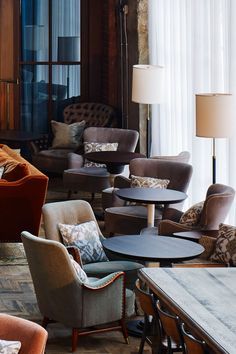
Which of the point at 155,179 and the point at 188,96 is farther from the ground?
the point at 188,96

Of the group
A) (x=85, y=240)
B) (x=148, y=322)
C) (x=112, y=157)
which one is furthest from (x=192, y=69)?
(x=148, y=322)

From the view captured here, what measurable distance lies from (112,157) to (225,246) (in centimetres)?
341

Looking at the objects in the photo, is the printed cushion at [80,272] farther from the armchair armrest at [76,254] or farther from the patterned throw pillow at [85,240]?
the patterned throw pillow at [85,240]

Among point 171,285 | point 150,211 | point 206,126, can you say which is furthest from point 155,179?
point 171,285

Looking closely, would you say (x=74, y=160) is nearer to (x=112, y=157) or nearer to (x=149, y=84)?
(x=112, y=157)

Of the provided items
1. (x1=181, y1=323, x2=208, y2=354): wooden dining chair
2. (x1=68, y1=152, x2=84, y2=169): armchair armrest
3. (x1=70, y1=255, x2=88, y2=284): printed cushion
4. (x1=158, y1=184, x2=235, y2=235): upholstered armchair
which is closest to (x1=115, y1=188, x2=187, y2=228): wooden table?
(x1=158, y1=184, x2=235, y2=235): upholstered armchair

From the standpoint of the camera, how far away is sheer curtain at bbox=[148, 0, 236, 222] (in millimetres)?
8961

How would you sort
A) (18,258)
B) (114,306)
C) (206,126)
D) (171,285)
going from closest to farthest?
(171,285) < (114,306) < (206,126) < (18,258)

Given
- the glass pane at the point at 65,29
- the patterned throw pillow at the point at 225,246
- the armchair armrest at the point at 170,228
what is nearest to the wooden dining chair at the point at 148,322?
the patterned throw pillow at the point at 225,246

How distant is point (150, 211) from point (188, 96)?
198cm

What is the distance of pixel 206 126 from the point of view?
26.6ft

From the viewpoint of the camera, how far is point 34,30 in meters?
13.6

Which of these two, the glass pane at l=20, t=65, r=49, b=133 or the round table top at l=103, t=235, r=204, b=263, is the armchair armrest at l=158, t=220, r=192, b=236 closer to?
the round table top at l=103, t=235, r=204, b=263

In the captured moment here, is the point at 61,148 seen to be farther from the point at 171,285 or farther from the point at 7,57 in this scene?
the point at 171,285
